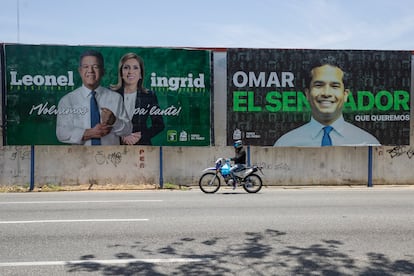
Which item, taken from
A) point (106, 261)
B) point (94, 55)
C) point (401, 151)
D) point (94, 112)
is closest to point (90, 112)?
point (94, 112)

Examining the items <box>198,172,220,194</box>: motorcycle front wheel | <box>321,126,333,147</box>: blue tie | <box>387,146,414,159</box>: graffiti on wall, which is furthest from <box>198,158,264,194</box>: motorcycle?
<box>387,146,414,159</box>: graffiti on wall

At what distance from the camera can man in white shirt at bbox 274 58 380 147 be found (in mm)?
16062

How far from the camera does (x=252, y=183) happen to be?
13125 millimetres

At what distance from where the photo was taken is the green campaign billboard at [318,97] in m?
15.8

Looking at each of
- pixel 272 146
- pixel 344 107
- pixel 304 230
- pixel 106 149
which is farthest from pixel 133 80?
pixel 304 230

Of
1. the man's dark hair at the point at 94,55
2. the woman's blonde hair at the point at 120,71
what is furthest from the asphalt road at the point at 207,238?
the man's dark hair at the point at 94,55

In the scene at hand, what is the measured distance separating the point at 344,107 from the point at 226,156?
5.12m

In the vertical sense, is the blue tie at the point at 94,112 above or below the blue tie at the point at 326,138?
above

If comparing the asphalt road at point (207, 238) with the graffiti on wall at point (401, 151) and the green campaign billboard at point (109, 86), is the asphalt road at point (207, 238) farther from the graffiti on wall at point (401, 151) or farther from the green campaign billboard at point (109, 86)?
the graffiti on wall at point (401, 151)

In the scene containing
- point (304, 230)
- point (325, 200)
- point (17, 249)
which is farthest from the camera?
point (325, 200)

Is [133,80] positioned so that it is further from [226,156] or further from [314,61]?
[314,61]

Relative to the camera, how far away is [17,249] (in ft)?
19.1

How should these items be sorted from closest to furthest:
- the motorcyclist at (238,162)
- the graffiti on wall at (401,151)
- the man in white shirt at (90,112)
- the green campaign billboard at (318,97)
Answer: the motorcyclist at (238,162)
the man in white shirt at (90,112)
the green campaign billboard at (318,97)
the graffiti on wall at (401,151)

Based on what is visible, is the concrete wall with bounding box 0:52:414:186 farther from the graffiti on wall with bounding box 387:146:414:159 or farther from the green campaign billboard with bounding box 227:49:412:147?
the green campaign billboard with bounding box 227:49:412:147
